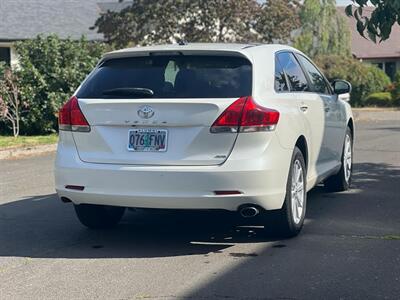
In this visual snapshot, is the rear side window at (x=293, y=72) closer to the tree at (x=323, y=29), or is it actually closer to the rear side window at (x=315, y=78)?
the rear side window at (x=315, y=78)

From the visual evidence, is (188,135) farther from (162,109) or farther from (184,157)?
(162,109)

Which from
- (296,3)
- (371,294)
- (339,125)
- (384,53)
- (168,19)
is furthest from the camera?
(384,53)

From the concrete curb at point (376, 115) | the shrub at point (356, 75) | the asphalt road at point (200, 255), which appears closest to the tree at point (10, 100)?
the asphalt road at point (200, 255)

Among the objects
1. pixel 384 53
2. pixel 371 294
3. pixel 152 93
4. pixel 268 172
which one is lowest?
pixel 384 53

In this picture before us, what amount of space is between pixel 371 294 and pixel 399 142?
11317 millimetres

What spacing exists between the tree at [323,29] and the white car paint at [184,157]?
115 feet

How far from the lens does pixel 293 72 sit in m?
7.39

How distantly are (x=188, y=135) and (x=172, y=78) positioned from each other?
58 centimetres

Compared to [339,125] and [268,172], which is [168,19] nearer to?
[339,125]

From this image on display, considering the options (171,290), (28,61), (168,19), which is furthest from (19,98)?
(171,290)

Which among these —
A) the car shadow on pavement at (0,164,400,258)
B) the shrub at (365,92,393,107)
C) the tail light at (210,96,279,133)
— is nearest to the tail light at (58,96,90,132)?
the car shadow on pavement at (0,164,400,258)

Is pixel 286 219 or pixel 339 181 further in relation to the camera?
pixel 339 181

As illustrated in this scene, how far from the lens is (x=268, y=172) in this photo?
19.7 ft

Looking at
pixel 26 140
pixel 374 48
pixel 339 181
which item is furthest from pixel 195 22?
pixel 374 48
